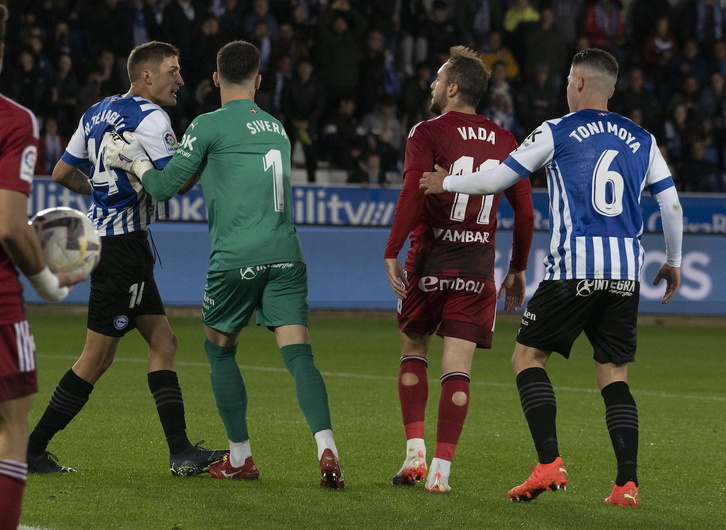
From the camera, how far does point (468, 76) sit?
5.82m

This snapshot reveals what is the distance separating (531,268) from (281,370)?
17.3 feet

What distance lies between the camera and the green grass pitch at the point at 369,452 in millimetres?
5105

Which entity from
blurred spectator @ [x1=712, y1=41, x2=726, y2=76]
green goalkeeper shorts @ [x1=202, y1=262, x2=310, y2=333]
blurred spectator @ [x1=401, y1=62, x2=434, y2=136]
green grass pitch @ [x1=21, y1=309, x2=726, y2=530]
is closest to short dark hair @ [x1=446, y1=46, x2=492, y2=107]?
green goalkeeper shorts @ [x1=202, y1=262, x2=310, y2=333]

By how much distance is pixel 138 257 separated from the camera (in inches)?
236

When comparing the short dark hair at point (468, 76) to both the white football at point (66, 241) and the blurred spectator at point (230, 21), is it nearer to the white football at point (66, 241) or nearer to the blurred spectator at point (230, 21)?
the white football at point (66, 241)

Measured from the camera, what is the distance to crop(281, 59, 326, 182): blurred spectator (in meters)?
18.2

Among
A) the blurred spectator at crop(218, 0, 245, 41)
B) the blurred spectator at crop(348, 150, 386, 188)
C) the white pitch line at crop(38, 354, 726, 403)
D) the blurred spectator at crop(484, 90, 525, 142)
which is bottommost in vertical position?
the white pitch line at crop(38, 354, 726, 403)

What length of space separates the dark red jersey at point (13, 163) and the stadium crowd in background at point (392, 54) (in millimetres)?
13500

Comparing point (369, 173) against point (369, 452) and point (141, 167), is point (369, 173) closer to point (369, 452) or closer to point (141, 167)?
point (369, 452)

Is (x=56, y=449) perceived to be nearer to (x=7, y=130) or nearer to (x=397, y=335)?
(x=7, y=130)

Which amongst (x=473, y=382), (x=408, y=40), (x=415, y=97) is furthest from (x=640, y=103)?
(x=473, y=382)

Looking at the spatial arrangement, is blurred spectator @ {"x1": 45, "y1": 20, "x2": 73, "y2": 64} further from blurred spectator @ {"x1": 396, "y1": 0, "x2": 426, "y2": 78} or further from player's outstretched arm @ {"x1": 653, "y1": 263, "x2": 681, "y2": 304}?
player's outstretched arm @ {"x1": 653, "y1": 263, "x2": 681, "y2": 304}

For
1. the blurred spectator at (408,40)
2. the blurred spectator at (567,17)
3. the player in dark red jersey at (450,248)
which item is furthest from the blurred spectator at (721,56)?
the player in dark red jersey at (450,248)

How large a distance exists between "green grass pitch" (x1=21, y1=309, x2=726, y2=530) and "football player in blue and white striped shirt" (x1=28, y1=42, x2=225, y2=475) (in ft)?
0.88
